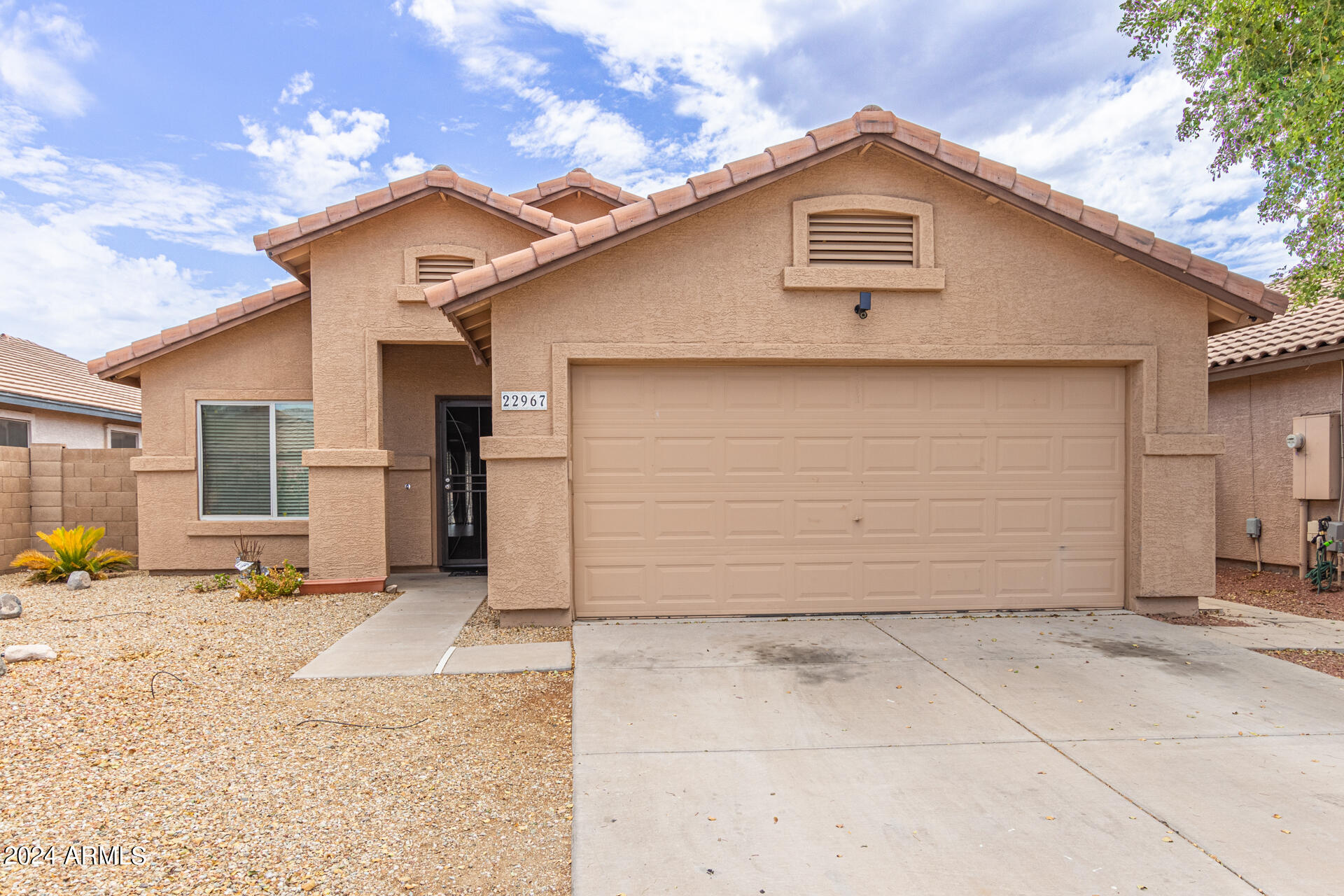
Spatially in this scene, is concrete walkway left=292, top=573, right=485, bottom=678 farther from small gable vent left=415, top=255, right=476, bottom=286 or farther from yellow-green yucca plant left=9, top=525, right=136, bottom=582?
yellow-green yucca plant left=9, top=525, right=136, bottom=582

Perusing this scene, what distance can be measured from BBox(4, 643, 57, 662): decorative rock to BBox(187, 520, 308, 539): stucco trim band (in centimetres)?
404

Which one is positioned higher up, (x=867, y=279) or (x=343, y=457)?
(x=867, y=279)

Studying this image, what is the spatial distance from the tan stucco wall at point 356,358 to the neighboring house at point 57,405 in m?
5.98

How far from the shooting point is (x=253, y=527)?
9.98 m

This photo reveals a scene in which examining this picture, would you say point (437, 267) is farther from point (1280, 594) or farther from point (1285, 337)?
point (1285, 337)

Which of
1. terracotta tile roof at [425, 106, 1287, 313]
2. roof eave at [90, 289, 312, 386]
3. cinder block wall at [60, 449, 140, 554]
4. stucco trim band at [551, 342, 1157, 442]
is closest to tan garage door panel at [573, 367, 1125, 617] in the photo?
stucco trim band at [551, 342, 1157, 442]

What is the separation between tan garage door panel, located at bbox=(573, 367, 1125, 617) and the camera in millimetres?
7098

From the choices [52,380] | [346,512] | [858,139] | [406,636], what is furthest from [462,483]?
[52,380]

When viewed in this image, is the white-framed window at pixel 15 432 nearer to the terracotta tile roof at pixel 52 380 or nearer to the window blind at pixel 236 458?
the terracotta tile roof at pixel 52 380

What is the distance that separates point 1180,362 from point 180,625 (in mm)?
10012

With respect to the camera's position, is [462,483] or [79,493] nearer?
[462,483]

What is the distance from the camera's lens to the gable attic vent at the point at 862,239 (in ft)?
23.1

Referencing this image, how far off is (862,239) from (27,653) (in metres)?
7.88

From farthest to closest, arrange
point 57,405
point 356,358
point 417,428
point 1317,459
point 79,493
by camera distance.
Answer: point 57,405 → point 79,493 → point 417,428 → point 1317,459 → point 356,358
